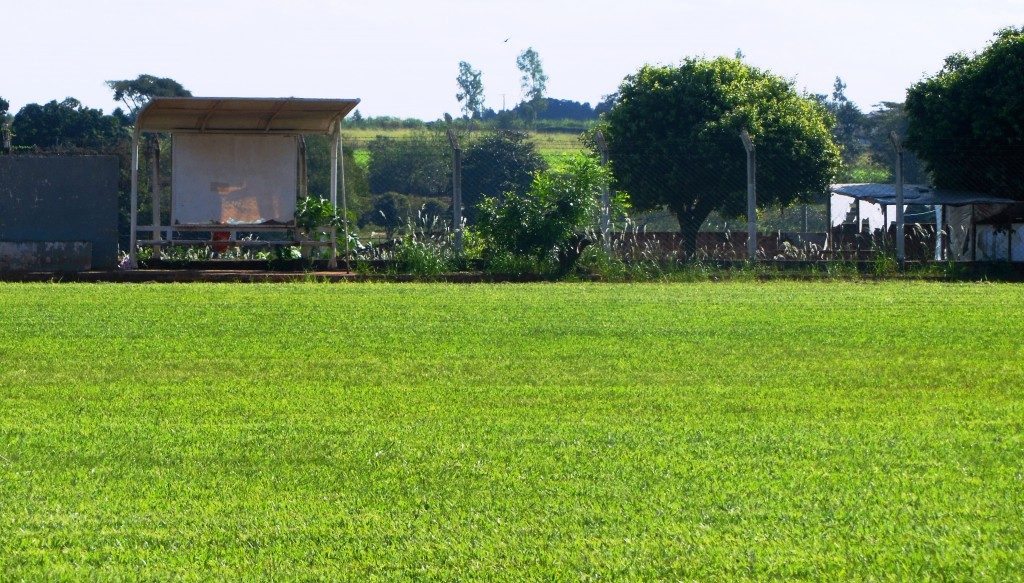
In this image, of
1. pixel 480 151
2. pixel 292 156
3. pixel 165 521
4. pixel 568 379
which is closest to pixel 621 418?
pixel 568 379

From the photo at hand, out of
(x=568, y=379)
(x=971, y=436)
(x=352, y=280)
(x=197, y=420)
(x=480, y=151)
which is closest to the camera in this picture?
(x=971, y=436)

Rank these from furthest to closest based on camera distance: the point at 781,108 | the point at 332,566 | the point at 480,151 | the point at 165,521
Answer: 1. the point at 781,108
2. the point at 480,151
3. the point at 165,521
4. the point at 332,566

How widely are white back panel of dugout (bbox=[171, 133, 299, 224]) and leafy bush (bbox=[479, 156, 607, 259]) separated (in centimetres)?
315

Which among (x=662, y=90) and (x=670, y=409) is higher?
(x=662, y=90)

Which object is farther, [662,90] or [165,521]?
[662,90]

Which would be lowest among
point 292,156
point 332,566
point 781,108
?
point 332,566

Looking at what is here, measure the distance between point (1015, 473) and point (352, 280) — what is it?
12.0m

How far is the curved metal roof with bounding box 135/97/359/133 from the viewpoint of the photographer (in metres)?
17.4

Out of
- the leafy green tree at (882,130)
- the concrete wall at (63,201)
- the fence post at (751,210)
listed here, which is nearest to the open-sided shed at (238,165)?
the concrete wall at (63,201)

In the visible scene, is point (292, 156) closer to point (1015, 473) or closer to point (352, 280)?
point (352, 280)

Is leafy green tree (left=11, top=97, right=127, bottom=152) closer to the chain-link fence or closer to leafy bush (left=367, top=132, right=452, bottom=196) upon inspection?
A: leafy bush (left=367, top=132, right=452, bottom=196)

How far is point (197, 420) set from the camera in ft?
21.0

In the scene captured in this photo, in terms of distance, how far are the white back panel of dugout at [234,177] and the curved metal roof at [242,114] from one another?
15 centimetres

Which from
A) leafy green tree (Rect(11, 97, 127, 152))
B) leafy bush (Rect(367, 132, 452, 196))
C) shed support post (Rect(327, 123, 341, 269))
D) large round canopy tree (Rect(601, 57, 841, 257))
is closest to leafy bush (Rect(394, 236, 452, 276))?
shed support post (Rect(327, 123, 341, 269))
